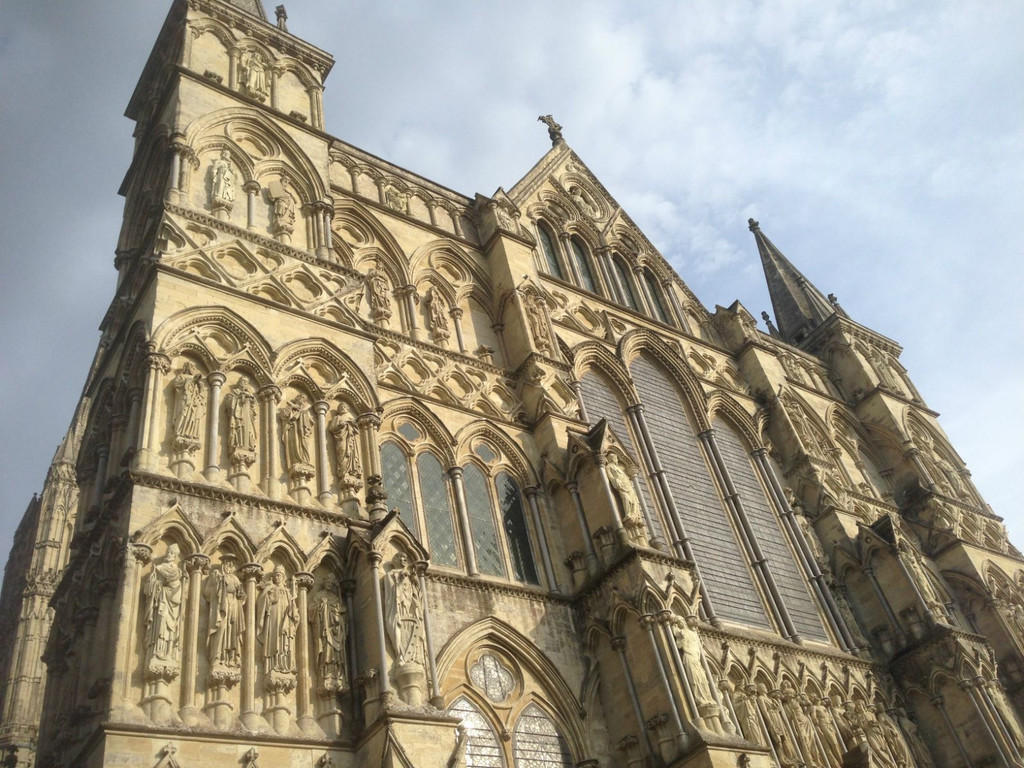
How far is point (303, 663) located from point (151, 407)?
12.1ft

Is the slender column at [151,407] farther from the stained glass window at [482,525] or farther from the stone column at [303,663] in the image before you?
the stained glass window at [482,525]

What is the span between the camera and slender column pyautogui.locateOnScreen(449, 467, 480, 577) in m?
14.1

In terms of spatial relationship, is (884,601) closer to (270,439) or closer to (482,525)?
(482,525)

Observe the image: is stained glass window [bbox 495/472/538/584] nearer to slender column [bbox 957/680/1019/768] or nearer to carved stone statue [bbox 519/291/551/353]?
carved stone statue [bbox 519/291/551/353]

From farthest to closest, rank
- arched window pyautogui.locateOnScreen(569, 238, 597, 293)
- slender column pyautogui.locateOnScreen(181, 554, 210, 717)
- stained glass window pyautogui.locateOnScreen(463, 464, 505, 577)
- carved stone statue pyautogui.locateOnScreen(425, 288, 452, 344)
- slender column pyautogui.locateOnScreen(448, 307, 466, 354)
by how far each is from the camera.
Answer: arched window pyautogui.locateOnScreen(569, 238, 597, 293)
slender column pyautogui.locateOnScreen(448, 307, 466, 354)
carved stone statue pyautogui.locateOnScreen(425, 288, 452, 344)
stained glass window pyautogui.locateOnScreen(463, 464, 505, 577)
slender column pyautogui.locateOnScreen(181, 554, 210, 717)

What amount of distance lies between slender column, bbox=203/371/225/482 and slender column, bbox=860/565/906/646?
15660 millimetres

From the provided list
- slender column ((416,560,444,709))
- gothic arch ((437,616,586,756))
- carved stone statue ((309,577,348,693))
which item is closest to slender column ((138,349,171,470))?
carved stone statue ((309,577,348,693))

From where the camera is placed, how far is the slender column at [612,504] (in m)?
14.7

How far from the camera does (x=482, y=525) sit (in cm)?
1508

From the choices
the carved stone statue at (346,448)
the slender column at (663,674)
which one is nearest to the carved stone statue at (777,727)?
the slender column at (663,674)

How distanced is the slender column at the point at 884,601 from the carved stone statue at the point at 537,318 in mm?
9465

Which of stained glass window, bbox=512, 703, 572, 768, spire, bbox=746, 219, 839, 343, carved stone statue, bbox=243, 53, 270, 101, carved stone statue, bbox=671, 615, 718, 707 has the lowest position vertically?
stained glass window, bbox=512, 703, 572, 768

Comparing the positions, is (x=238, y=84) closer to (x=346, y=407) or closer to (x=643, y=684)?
(x=346, y=407)

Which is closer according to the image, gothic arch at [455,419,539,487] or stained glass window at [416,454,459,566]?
stained glass window at [416,454,459,566]
